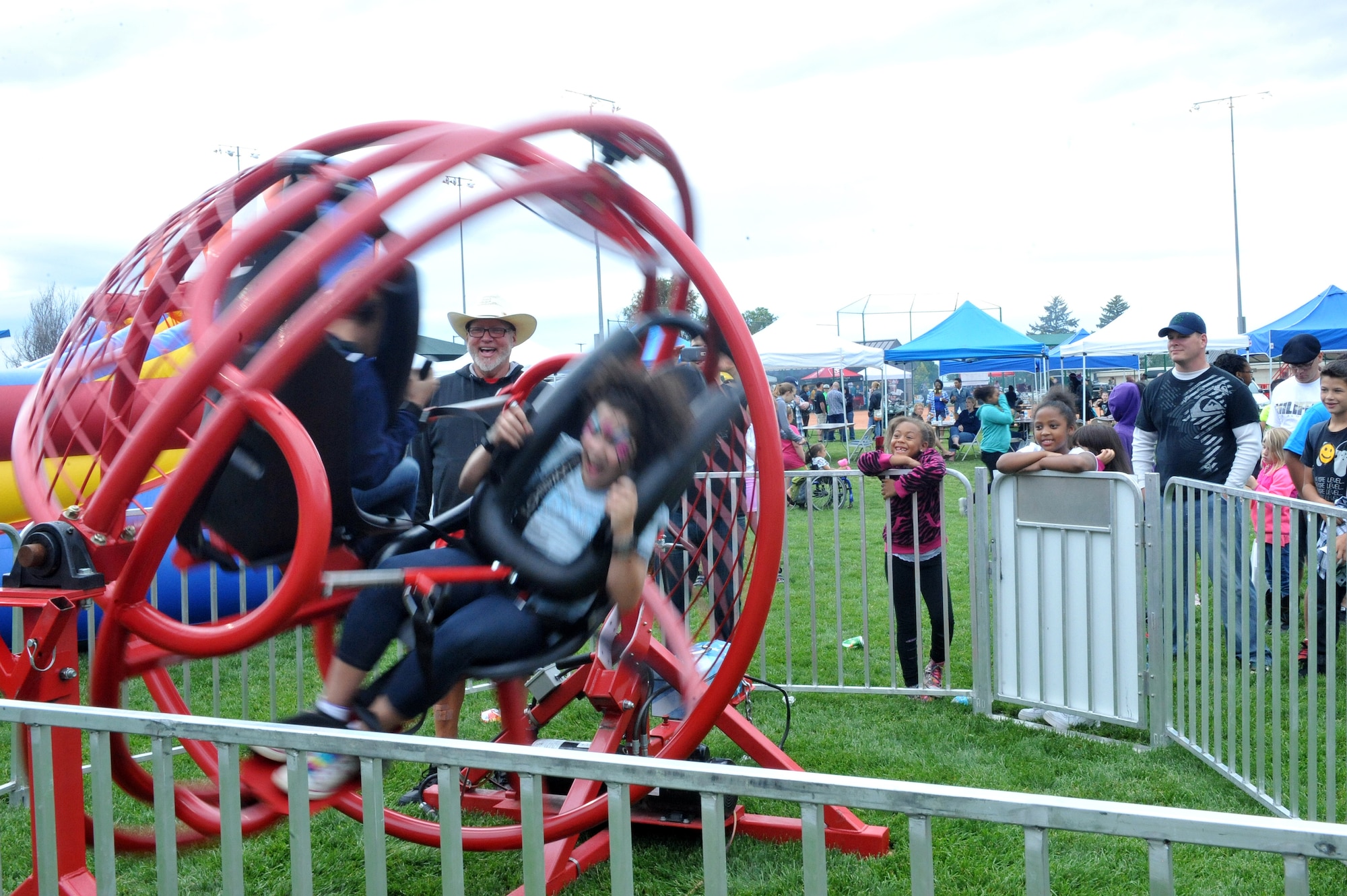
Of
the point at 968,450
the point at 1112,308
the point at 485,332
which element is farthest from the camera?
the point at 1112,308

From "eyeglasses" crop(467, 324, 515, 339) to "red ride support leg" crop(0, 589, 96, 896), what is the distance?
269 cm

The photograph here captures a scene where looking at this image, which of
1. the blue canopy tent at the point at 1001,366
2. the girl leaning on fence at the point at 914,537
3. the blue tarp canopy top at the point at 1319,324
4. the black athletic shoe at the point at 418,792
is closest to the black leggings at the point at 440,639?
the black athletic shoe at the point at 418,792

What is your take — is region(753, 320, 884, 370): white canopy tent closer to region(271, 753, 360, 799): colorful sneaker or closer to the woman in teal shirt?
the woman in teal shirt

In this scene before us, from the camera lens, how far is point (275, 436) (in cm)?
229

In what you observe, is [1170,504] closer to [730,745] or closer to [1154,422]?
[1154,422]

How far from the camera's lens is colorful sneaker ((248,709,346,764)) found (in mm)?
2535

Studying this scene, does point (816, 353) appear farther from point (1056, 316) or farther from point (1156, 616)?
point (1056, 316)

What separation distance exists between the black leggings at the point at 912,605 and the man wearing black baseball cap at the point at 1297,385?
3330 millimetres

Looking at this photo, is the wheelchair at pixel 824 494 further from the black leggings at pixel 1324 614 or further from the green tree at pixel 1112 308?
the green tree at pixel 1112 308

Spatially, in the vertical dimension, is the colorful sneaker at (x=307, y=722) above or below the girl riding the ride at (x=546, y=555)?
below

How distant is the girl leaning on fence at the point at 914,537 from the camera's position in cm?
537

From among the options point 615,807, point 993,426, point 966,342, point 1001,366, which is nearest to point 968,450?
point 966,342

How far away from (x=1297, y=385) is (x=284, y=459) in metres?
7.91

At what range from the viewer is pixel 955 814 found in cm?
141
